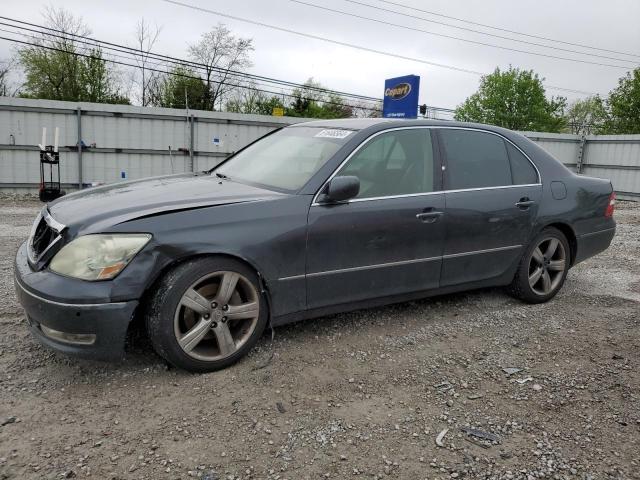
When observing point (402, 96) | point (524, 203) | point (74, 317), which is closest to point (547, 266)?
point (524, 203)

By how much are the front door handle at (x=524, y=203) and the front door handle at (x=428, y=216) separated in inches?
34.5

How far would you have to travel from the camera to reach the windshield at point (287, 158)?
3.57 m

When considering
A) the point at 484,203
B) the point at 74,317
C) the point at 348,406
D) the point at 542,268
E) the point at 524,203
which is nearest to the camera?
the point at 74,317

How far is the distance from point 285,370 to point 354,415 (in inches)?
24.3

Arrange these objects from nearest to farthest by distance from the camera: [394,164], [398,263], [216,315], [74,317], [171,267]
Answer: [74,317] < [171,267] < [216,315] < [398,263] < [394,164]

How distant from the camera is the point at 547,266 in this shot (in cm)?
467

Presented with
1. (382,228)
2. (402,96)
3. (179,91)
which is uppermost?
(179,91)

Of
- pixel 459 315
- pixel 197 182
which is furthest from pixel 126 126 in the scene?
pixel 459 315

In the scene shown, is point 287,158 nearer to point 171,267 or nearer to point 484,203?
point 171,267

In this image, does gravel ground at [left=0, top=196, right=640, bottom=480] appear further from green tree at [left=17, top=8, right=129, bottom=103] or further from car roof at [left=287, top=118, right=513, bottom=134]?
green tree at [left=17, top=8, right=129, bottom=103]

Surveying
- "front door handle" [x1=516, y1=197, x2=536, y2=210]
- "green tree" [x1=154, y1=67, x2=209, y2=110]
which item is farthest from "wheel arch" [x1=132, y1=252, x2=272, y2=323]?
"green tree" [x1=154, y1=67, x2=209, y2=110]

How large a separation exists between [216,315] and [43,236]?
116cm

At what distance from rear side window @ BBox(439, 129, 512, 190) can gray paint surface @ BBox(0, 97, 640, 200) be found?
35.7 feet

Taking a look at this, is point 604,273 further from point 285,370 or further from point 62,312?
point 62,312
